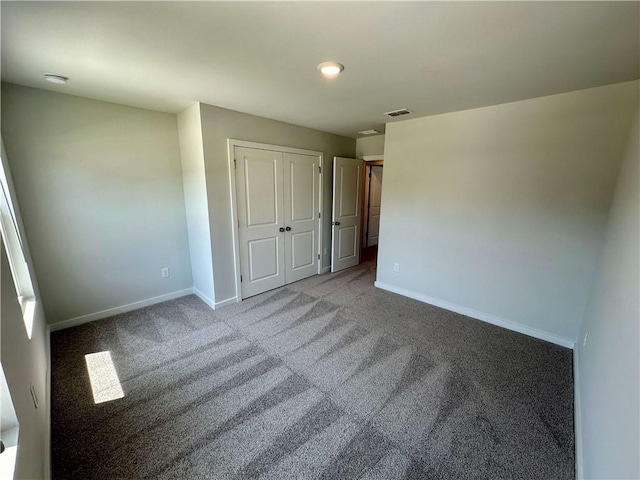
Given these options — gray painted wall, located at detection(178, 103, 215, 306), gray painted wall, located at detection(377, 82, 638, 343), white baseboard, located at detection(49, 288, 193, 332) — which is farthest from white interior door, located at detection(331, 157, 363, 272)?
white baseboard, located at detection(49, 288, 193, 332)

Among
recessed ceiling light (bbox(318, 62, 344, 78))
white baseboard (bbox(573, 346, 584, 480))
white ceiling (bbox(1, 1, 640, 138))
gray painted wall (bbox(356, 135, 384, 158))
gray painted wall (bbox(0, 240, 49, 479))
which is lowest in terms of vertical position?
white baseboard (bbox(573, 346, 584, 480))

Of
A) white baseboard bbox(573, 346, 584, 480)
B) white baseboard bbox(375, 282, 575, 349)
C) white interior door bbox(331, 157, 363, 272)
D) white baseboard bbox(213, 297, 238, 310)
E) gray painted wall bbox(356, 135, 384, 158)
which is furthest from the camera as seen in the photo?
gray painted wall bbox(356, 135, 384, 158)

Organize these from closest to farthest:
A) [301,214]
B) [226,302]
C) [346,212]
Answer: [226,302] → [301,214] → [346,212]

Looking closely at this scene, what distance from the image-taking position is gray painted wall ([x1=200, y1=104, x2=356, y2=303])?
9.30 ft

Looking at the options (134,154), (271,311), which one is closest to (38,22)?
(134,154)

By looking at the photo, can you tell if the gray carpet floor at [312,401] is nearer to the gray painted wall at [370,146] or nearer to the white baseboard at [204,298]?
the white baseboard at [204,298]

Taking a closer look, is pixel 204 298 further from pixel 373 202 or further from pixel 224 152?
pixel 373 202

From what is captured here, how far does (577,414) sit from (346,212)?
3.40 metres

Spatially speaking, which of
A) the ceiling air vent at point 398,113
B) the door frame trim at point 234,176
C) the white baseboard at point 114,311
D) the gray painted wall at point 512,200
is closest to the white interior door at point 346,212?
the door frame trim at point 234,176

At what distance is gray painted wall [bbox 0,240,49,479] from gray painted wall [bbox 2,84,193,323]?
1451 millimetres

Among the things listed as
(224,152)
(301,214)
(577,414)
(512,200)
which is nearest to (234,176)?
(224,152)

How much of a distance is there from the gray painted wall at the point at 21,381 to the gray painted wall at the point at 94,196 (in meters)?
1.45

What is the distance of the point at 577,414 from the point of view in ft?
5.64

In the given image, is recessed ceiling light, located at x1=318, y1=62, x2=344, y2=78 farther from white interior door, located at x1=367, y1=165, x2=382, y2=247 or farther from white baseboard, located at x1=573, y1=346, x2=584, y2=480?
white interior door, located at x1=367, y1=165, x2=382, y2=247
